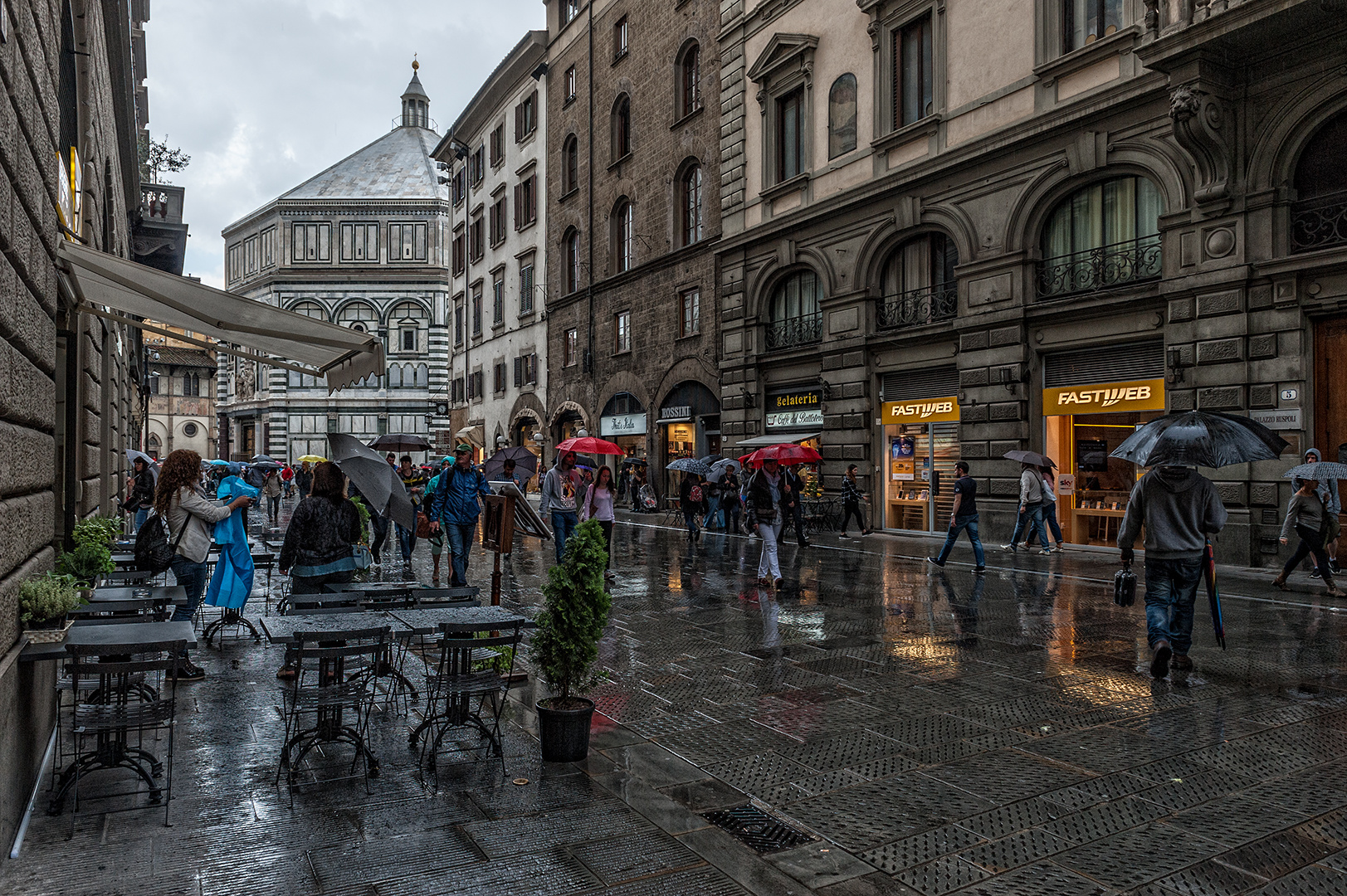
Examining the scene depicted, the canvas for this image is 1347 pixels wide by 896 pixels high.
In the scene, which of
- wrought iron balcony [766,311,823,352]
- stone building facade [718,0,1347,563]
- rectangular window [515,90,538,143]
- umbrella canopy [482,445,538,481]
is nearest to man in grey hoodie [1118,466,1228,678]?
stone building facade [718,0,1347,563]

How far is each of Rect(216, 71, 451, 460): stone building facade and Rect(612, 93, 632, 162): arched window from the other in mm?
31476

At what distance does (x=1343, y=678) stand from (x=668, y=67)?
26.6 meters

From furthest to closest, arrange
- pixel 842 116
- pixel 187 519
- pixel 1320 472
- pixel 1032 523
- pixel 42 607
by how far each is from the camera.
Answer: pixel 842 116
pixel 1032 523
pixel 1320 472
pixel 187 519
pixel 42 607

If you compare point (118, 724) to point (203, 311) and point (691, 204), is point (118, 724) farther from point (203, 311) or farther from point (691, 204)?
point (691, 204)

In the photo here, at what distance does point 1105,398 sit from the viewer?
650 inches

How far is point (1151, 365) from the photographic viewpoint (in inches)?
619

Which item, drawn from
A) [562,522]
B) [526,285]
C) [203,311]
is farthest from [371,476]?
[526,285]

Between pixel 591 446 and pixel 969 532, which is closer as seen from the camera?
pixel 969 532

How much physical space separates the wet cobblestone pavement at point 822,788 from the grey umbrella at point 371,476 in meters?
1.75

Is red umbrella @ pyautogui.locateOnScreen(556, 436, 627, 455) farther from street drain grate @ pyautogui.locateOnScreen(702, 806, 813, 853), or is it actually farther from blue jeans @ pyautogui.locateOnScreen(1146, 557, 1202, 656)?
street drain grate @ pyautogui.locateOnScreen(702, 806, 813, 853)

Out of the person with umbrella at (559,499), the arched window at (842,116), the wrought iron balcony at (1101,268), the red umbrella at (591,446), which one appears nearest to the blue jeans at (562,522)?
the person with umbrella at (559,499)

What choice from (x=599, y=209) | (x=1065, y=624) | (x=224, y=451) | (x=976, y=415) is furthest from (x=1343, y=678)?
(x=224, y=451)

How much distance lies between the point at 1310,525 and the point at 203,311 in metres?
12.0

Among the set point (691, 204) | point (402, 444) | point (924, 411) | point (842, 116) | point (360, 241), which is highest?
point (360, 241)
